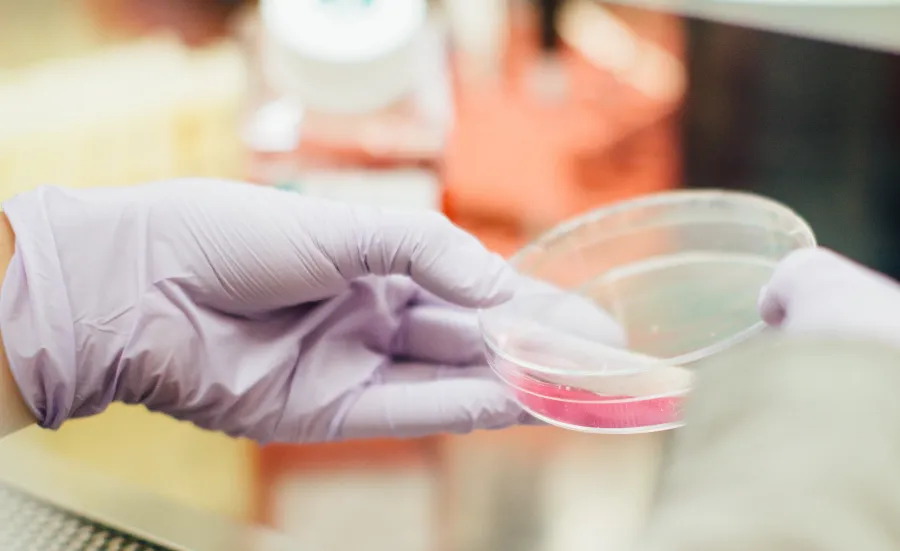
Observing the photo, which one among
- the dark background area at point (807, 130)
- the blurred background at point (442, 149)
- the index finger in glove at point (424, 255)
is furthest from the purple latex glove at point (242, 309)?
the dark background area at point (807, 130)

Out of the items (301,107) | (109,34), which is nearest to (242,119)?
(301,107)

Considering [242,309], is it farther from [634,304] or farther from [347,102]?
[347,102]

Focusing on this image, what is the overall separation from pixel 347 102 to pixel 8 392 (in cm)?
74

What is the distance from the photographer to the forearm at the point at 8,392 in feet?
2.15

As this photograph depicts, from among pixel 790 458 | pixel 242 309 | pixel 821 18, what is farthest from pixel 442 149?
pixel 790 458

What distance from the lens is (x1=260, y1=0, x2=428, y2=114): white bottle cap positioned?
4.00ft

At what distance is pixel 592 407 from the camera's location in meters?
0.66

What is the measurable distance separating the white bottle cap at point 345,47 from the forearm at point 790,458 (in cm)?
91

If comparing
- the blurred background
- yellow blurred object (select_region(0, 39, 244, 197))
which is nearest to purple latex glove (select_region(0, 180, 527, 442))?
the blurred background

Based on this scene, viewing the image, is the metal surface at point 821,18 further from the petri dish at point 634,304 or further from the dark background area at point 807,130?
the petri dish at point 634,304

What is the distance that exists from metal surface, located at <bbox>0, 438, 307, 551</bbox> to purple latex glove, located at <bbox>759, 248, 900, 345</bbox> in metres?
0.41

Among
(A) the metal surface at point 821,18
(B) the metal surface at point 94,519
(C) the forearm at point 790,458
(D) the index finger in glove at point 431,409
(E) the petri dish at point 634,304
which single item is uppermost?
(A) the metal surface at point 821,18

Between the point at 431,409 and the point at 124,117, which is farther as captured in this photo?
the point at 124,117

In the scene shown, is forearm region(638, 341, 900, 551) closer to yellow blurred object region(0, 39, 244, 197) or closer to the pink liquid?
the pink liquid
